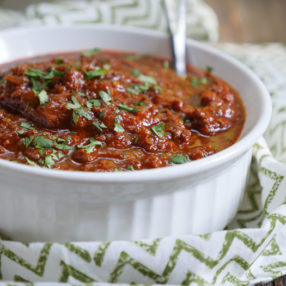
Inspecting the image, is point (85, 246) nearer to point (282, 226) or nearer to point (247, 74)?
point (282, 226)

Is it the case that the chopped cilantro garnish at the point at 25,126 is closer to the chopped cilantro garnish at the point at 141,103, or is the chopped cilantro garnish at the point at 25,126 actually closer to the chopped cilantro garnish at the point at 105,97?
the chopped cilantro garnish at the point at 105,97

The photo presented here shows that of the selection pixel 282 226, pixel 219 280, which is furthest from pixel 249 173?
pixel 219 280

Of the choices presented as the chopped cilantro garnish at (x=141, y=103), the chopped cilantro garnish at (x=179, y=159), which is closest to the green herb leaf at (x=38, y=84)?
the chopped cilantro garnish at (x=141, y=103)

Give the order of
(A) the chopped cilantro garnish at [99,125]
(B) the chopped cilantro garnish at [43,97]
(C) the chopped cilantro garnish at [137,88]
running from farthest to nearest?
(C) the chopped cilantro garnish at [137,88] < (B) the chopped cilantro garnish at [43,97] < (A) the chopped cilantro garnish at [99,125]

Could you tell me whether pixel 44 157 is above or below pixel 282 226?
above

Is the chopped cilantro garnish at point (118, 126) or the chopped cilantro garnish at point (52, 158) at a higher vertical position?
the chopped cilantro garnish at point (118, 126)

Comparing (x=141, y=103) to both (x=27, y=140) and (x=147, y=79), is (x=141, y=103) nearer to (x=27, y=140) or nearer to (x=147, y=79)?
(x=147, y=79)
